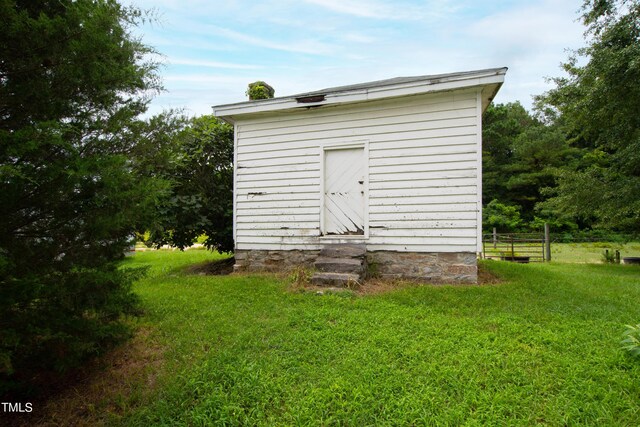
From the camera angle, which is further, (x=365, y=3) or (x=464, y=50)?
(x=464, y=50)

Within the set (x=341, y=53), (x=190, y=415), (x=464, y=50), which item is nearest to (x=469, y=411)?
(x=190, y=415)

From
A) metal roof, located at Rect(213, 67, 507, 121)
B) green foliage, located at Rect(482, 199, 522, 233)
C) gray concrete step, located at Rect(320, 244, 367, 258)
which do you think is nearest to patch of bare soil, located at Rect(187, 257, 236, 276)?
gray concrete step, located at Rect(320, 244, 367, 258)

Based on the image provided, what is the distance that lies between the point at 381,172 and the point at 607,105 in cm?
890

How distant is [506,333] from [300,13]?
8.27 metres

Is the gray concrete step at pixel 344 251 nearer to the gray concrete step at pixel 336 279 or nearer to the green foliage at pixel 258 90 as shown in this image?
the gray concrete step at pixel 336 279

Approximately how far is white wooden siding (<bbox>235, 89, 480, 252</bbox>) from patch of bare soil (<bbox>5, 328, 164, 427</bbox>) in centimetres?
392

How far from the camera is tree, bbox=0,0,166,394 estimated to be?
2.05 m

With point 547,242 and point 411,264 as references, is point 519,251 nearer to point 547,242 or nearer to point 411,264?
point 547,242

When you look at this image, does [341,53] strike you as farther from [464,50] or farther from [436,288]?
[436,288]

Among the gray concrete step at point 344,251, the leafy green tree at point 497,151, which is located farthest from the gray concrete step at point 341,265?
the leafy green tree at point 497,151

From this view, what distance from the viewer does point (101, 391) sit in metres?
2.65

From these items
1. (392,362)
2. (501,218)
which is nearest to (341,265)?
(392,362)

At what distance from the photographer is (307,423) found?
86.7 inches

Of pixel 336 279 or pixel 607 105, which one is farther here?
pixel 607 105
